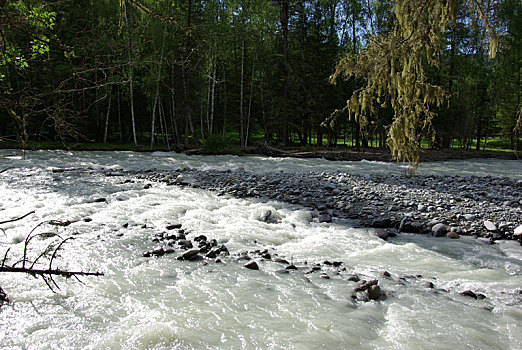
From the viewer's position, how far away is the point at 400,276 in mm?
4758

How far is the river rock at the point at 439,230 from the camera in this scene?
21.6ft

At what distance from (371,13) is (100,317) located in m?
32.0

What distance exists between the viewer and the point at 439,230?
662cm

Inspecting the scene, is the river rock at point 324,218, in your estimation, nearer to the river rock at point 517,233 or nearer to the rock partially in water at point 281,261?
the rock partially in water at point 281,261

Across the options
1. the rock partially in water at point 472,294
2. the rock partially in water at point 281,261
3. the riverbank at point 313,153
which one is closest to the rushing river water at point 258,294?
the rock partially in water at point 472,294

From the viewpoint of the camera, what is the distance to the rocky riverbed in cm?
694

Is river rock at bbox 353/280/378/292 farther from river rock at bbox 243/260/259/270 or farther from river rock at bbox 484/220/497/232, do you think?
river rock at bbox 484/220/497/232

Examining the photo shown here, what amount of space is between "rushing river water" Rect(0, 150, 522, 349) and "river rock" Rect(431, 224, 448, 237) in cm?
39

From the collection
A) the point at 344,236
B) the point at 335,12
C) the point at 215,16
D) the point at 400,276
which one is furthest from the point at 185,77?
the point at 400,276

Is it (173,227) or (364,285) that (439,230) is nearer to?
(364,285)

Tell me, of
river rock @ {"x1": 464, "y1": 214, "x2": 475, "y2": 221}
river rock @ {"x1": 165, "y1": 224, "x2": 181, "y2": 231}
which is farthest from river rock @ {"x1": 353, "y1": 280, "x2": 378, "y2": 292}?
river rock @ {"x1": 464, "y1": 214, "x2": 475, "y2": 221}

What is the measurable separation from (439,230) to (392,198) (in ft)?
7.68

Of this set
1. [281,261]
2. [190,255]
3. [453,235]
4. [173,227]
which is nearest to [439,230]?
[453,235]

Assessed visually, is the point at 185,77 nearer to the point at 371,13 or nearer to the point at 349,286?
the point at 371,13
